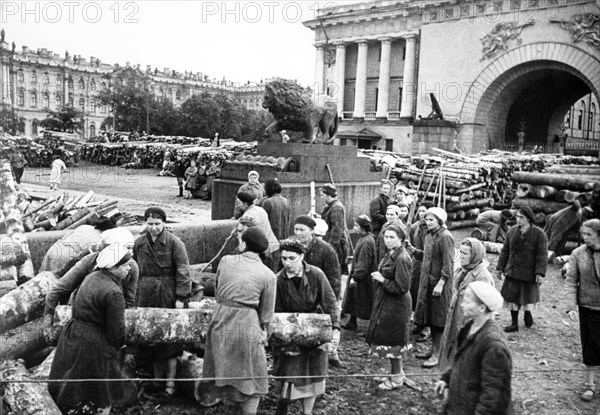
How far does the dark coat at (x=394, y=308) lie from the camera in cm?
581

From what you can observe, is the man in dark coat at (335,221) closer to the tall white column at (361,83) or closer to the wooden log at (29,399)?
the wooden log at (29,399)

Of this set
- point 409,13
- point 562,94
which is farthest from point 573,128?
point 409,13

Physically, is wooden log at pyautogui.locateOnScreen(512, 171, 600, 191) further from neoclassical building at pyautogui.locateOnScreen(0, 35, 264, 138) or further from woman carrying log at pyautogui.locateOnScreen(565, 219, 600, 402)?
neoclassical building at pyautogui.locateOnScreen(0, 35, 264, 138)

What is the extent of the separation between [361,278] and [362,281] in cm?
20

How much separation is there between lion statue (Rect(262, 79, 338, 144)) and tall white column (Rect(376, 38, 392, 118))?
122 ft

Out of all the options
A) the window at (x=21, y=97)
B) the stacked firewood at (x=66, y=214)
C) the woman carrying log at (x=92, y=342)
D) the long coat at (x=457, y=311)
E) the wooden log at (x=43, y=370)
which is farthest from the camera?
the window at (x=21, y=97)

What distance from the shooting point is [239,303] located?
437cm

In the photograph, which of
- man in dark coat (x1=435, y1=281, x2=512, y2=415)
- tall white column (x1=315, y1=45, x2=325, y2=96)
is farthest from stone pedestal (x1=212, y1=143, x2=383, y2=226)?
tall white column (x1=315, y1=45, x2=325, y2=96)

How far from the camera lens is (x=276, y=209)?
28.2ft

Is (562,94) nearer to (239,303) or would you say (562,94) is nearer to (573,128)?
(573,128)

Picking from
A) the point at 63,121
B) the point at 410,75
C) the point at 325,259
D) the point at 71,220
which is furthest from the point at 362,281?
the point at 63,121

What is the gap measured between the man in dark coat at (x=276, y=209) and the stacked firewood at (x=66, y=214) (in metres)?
2.38

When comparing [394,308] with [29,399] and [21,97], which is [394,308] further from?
[21,97]

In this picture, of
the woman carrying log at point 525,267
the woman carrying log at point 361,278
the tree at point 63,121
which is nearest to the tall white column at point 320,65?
the tree at point 63,121
